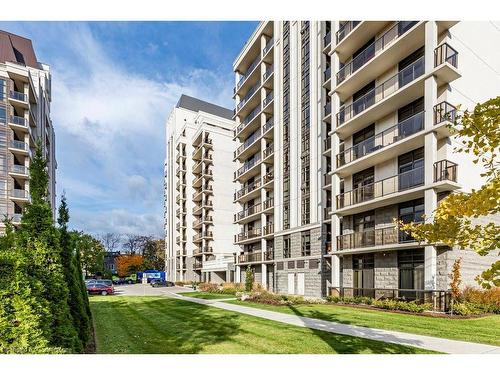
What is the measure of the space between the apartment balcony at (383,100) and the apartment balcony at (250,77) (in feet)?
52.5

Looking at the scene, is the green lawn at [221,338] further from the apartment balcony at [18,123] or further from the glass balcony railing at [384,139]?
the apartment balcony at [18,123]

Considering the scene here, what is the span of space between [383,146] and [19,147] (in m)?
38.8

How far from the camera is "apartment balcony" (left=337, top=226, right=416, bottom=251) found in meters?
17.0

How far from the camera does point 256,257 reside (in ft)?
111

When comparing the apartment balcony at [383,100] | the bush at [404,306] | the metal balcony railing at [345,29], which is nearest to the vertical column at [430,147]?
the apartment balcony at [383,100]

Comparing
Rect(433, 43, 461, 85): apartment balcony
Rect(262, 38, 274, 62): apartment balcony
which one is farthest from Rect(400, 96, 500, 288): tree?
Rect(262, 38, 274, 62): apartment balcony

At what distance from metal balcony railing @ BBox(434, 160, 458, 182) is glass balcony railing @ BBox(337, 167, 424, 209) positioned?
0.83 m

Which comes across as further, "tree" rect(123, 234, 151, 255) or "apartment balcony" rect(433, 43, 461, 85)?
"tree" rect(123, 234, 151, 255)

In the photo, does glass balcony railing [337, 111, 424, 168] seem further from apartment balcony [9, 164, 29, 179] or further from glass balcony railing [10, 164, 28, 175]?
glass balcony railing [10, 164, 28, 175]

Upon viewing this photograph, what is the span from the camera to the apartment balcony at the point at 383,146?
17.2m
